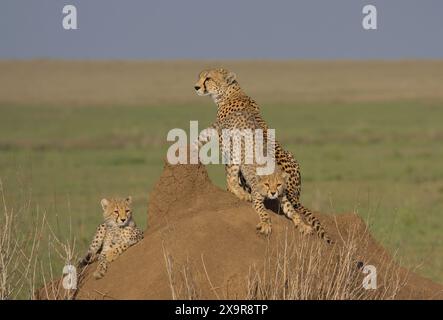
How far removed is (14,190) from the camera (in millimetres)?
19562

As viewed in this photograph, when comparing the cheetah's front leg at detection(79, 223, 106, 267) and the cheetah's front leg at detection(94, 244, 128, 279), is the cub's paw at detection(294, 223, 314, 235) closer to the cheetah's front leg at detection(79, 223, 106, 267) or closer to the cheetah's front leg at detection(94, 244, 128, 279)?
the cheetah's front leg at detection(94, 244, 128, 279)

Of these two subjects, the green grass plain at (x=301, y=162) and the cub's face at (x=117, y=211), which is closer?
the cub's face at (x=117, y=211)

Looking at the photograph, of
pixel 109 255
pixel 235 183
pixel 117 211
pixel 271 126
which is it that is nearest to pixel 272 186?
pixel 235 183

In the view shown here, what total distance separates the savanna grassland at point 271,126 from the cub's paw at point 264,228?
0.48 metres

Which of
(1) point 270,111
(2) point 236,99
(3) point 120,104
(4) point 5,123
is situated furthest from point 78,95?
(2) point 236,99

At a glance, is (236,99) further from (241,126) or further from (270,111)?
(270,111)

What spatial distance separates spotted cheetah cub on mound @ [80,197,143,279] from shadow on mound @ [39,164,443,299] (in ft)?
0.34

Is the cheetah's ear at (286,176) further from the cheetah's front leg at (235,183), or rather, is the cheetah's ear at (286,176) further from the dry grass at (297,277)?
the dry grass at (297,277)

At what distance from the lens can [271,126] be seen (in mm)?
39844

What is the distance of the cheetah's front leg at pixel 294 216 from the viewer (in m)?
7.99

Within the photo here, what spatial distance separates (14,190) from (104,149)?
11.9 meters

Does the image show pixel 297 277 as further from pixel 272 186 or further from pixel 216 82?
pixel 216 82

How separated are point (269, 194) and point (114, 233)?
3.67 ft

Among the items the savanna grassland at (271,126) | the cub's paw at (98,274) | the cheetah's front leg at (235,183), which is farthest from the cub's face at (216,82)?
the cub's paw at (98,274)
